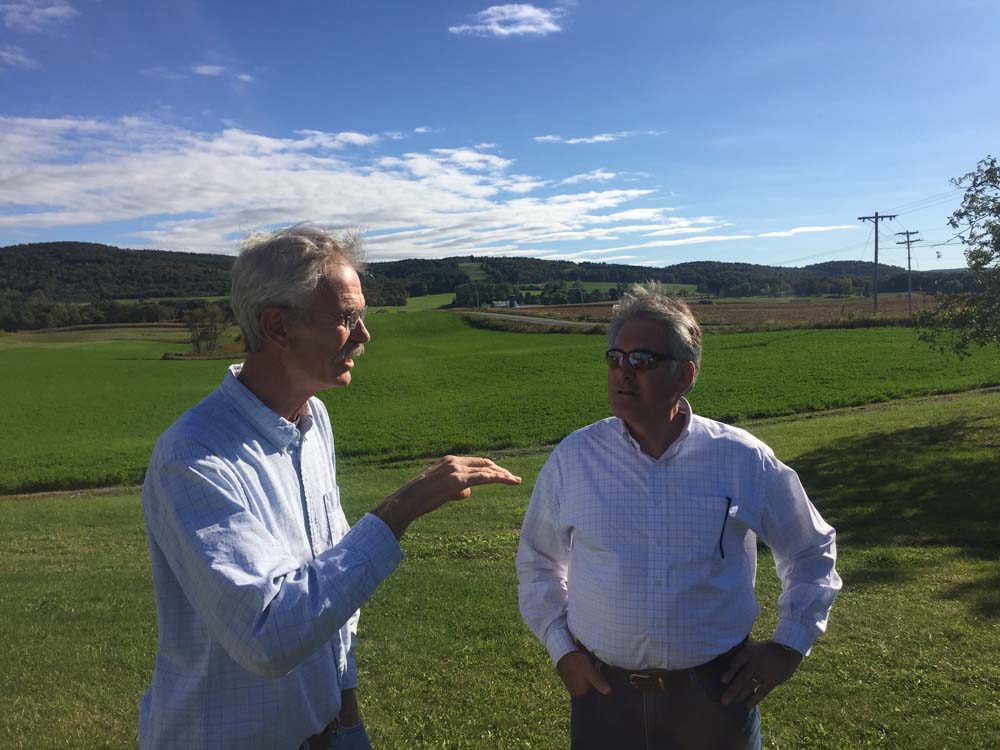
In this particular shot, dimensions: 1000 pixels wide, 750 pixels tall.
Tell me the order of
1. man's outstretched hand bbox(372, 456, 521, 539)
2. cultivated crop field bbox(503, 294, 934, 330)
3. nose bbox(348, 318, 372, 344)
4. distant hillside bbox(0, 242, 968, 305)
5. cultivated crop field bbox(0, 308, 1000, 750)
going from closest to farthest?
man's outstretched hand bbox(372, 456, 521, 539)
nose bbox(348, 318, 372, 344)
cultivated crop field bbox(0, 308, 1000, 750)
cultivated crop field bbox(503, 294, 934, 330)
distant hillside bbox(0, 242, 968, 305)

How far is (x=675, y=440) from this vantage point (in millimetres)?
2668

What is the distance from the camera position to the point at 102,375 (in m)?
46.9

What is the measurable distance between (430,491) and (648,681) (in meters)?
1.10

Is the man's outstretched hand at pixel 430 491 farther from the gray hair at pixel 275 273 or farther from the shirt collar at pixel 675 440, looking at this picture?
the shirt collar at pixel 675 440

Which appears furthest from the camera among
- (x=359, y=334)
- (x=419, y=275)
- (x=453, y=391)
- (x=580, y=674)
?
(x=419, y=275)

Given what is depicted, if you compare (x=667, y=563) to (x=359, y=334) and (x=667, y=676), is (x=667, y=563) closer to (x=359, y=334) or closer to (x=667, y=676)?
(x=667, y=676)

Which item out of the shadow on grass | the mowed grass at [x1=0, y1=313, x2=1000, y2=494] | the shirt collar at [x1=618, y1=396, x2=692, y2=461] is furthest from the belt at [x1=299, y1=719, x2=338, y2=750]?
the mowed grass at [x1=0, y1=313, x2=1000, y2=494]

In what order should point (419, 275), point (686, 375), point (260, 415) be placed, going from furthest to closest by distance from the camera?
point (419, 275)
point (686, 375)
point (260, 415)

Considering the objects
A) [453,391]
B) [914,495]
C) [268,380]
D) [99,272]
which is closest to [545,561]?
[268,380]

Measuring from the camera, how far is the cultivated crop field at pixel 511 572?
4.71m

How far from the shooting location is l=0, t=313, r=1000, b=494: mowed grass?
2469 centimetres

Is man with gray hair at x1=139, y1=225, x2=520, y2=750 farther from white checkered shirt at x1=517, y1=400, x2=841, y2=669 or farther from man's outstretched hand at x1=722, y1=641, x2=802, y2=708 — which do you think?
man's outstretched hand at x1=722, y1=641, x2=802, y2=708

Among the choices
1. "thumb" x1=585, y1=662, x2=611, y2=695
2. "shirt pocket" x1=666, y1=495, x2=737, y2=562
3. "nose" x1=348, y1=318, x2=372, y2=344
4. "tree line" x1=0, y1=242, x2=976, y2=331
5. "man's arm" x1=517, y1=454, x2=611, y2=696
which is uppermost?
"tree line" x1=0, y1=242, x2=976, y2=331

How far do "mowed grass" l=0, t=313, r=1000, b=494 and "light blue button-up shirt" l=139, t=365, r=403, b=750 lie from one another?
2142cm
